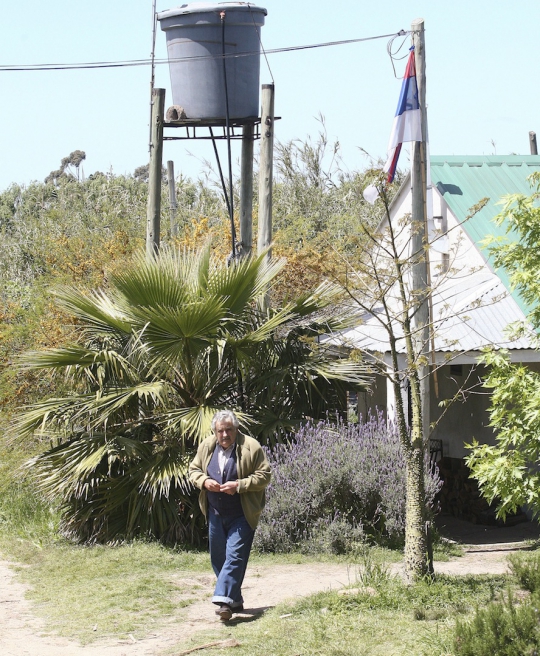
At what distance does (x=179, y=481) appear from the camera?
31.4 feet

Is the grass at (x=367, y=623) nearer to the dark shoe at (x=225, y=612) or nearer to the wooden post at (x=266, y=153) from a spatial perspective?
the dark shoe at (x=225, y=612)

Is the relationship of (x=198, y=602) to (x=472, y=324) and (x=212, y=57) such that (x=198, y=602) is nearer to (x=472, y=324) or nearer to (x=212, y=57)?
(x=472, y=324)

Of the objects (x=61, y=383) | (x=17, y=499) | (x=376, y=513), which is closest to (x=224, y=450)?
(x=376, y=513)

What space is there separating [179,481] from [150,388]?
3.21ft

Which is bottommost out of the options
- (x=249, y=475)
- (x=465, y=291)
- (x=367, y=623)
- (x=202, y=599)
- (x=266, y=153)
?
(x=367, y=623)

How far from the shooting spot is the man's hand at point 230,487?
690 cm

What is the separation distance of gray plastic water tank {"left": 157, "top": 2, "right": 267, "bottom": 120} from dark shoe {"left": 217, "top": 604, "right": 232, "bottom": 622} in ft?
22.9

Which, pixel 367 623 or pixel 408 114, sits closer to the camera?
pixel 367 623

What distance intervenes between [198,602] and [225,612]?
33.5 inches

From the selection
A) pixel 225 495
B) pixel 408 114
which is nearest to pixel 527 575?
pixel 225 495

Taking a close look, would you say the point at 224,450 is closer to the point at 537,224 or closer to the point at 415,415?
the point at 415,415

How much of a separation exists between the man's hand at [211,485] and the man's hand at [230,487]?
1.4 inches

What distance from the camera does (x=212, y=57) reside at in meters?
11.8

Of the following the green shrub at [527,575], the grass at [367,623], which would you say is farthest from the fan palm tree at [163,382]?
the green shrub at [527,575]
